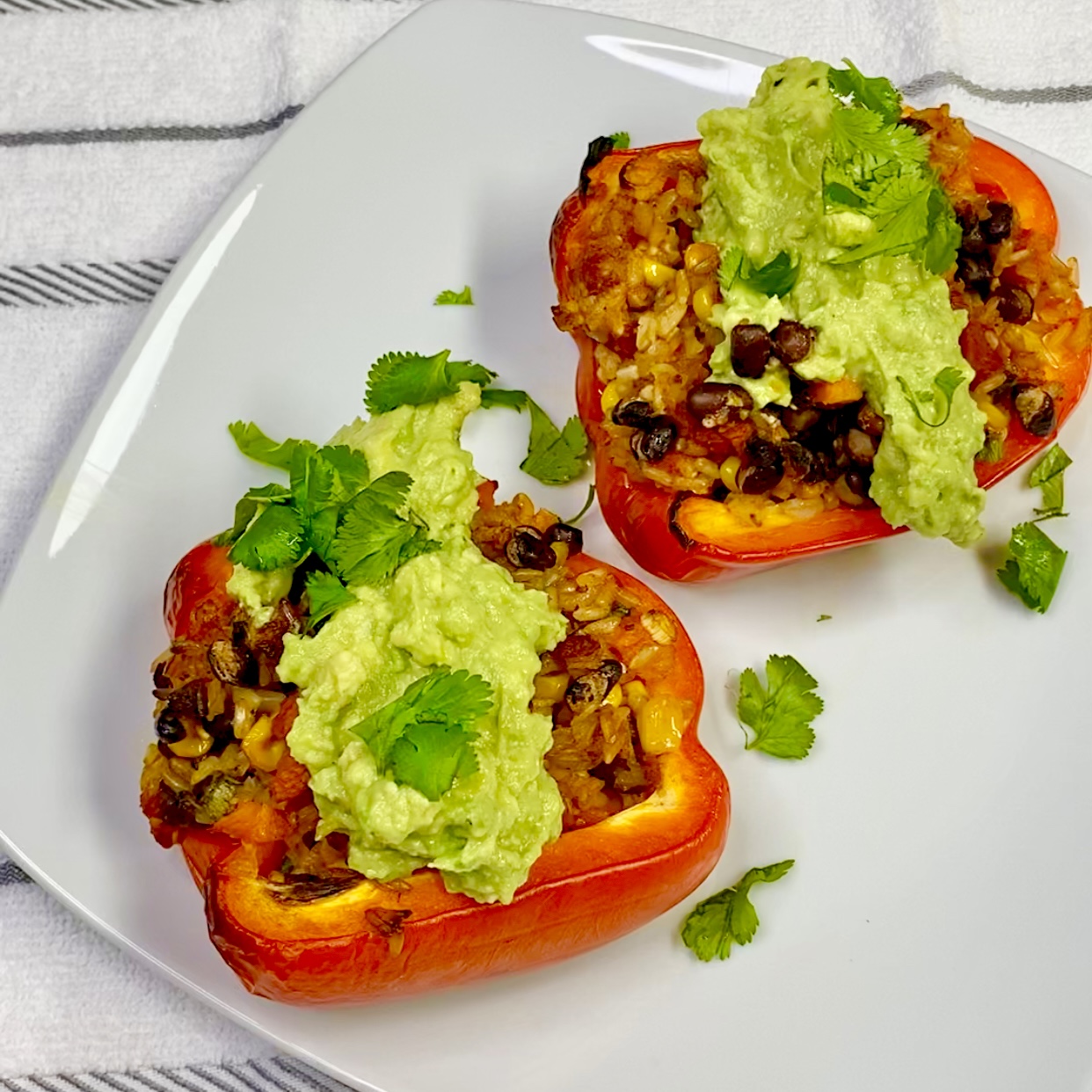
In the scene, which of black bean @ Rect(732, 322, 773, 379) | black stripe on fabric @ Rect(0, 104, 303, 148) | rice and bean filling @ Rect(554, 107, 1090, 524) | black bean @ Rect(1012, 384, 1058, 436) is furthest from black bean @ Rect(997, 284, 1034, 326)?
black stripe on fabric @ Rect(0, 104, 303, 148)

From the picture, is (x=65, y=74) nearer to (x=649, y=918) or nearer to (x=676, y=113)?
(x=676, y=113)

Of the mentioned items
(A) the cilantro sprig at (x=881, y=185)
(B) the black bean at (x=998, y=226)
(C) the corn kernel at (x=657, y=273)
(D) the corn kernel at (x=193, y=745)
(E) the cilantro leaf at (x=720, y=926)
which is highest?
(A) the cilantro sprig at (x=881, y=185)

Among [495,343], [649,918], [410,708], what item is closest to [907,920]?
[649,918]

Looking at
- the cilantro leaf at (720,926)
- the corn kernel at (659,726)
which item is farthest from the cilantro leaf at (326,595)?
the cilantro leaf at (720,926)

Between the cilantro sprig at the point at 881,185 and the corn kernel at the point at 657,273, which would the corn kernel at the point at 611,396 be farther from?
the cilantro sprig at the point at 881,185

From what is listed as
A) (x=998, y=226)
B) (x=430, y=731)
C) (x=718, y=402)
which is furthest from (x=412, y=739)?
(x=998, y=226)

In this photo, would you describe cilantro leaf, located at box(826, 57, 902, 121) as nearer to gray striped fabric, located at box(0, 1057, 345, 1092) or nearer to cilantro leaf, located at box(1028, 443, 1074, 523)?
cilantro leaf, located at box(1028, 443, 1074, 523)
